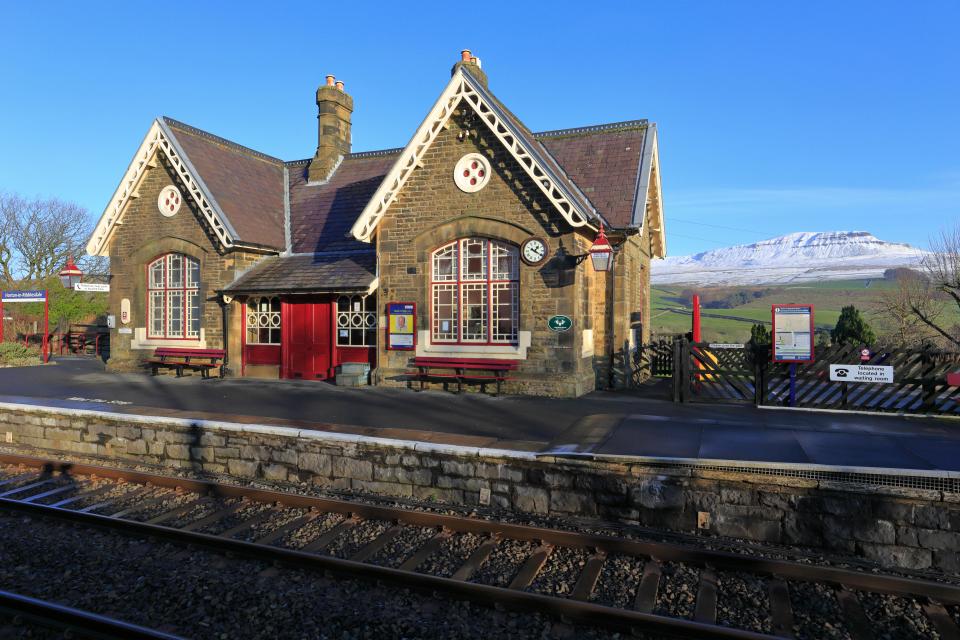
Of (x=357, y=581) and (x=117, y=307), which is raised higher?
(x=117, y=307)

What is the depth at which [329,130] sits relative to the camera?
21.5 metres

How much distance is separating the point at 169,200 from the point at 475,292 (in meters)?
10.5

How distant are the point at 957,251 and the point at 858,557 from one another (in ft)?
70.4

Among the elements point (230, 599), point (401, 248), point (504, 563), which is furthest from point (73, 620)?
point (401, 248)

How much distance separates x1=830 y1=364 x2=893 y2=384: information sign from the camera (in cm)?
1048

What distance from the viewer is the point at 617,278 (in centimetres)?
1556

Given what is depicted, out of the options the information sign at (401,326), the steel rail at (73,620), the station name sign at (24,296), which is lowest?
the steel rail at (73,620)

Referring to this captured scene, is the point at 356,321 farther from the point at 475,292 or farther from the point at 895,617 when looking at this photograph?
the point at 895,617

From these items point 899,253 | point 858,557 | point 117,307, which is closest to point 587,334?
point 858,557

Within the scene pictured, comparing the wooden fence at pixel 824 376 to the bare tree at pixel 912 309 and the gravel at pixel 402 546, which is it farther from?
the bare tree at pixel 912 309

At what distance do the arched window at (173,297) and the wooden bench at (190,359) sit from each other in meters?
0.63

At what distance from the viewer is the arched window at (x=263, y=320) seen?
17.6m

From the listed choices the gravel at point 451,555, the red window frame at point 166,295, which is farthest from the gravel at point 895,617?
the red window frame at point 166,295

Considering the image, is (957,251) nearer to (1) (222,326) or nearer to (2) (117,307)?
(1) (222,326)
